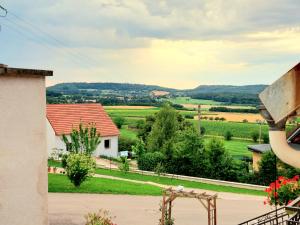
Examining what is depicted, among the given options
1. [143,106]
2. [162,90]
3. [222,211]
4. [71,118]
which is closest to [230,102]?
[143,106]

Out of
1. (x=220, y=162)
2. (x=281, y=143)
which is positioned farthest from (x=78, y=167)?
(x=281, y=143)

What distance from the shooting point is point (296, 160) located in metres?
6.79

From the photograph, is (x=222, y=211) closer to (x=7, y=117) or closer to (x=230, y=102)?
(x=7, y=117)

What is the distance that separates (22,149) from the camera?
10.8 meters

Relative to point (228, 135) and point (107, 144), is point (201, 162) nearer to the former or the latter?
point (107, 144)

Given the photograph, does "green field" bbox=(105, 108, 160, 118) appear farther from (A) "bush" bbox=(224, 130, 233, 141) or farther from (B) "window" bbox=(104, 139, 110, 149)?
(B) "window" bbox=(104, 139, 110, 149)

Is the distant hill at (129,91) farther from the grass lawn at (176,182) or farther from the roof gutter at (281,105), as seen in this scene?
the roof gutter at (281,105)

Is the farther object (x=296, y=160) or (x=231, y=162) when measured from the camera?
(x=231, y=162)

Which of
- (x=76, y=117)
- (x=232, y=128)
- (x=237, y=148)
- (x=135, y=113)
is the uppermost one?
(x=135, y=113)

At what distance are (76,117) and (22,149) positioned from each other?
40710 millimetres

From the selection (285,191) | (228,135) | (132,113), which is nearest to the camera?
(285,191)

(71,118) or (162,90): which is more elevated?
(162,90)

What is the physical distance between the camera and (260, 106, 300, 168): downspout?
641cm

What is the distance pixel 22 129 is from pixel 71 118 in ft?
131
